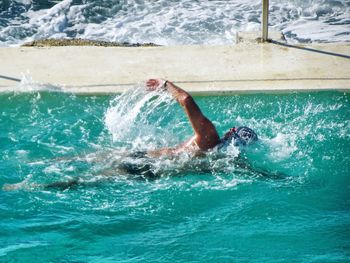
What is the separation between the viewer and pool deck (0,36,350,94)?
9039 millimetres

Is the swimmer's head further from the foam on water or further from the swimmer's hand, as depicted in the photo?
the foam on water

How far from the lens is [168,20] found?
13.0 metres

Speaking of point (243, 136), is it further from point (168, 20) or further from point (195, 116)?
point (168, 20)

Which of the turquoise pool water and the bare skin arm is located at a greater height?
the bare skin arm

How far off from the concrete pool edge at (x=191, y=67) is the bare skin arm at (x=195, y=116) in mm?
2159

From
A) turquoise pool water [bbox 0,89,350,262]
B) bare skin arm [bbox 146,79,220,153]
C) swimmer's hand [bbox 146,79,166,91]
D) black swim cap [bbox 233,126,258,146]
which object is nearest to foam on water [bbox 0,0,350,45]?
turquoise pool water [bbox 0,89,350,262]

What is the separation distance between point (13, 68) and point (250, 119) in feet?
11.5

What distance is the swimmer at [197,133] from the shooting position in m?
6.55

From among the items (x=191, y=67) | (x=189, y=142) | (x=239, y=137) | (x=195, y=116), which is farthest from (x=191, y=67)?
(x=195, y=116)

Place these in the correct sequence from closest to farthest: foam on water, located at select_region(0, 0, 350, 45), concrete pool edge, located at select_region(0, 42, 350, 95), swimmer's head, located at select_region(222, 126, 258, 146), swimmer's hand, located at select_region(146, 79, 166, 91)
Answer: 1. swimmer's hand, located at select_region(146, 79, 166, 91)
2. swimmer's head, located at select_region(222, 126, 258, 146)
3. concrete pool edge, located at select_region(0, 42, 350, 95)
4. foam on water, located at select_region(0, 0, 350, 45)

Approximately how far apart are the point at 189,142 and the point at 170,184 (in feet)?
1.59

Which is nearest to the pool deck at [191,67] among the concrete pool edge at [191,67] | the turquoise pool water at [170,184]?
the concrete pool edge at [191,67]

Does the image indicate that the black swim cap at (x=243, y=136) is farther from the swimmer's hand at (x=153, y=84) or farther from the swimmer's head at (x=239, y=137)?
the swimmer's hand at (x=153, y=84)

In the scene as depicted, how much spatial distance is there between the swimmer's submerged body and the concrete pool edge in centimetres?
197
